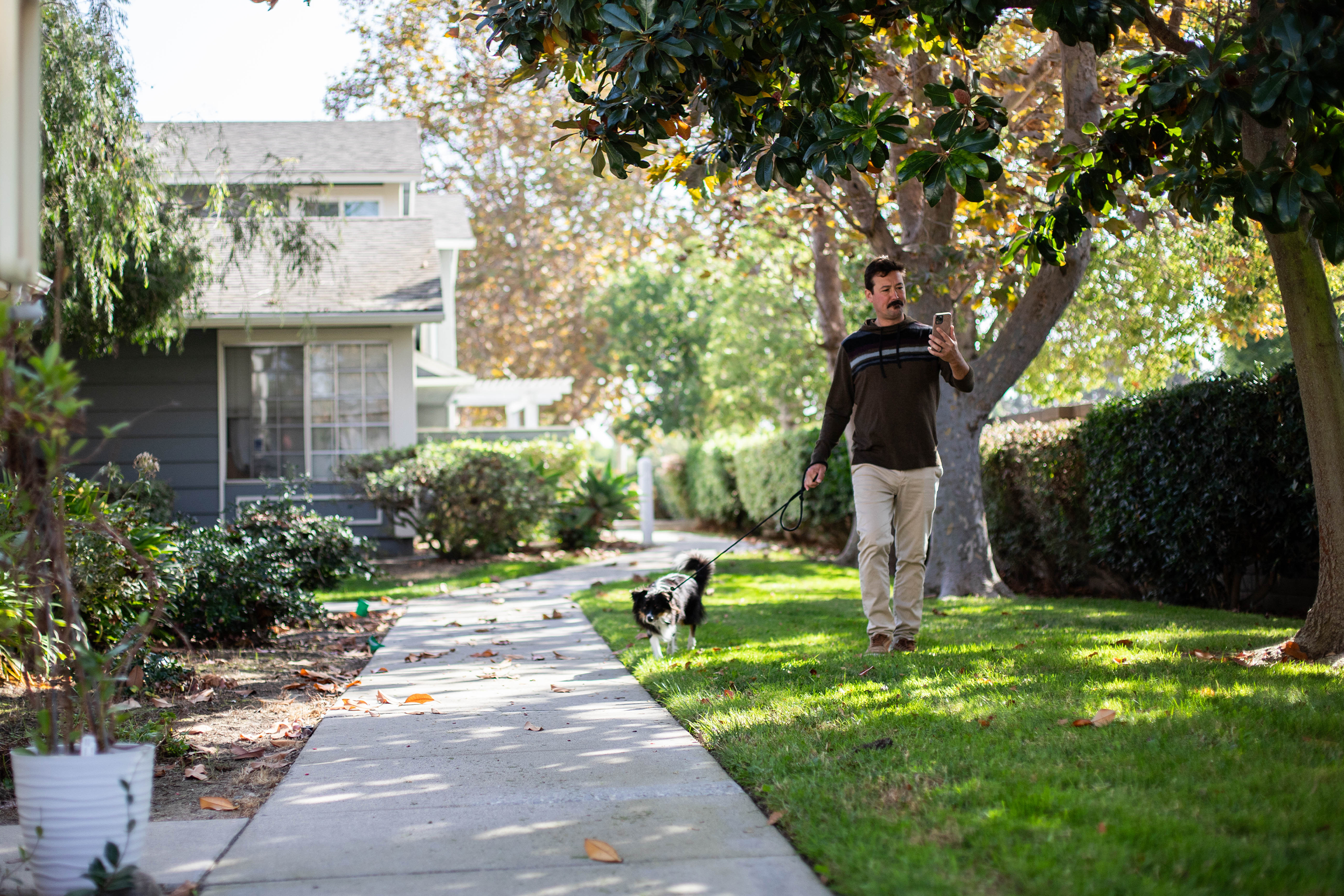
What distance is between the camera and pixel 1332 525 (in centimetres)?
545

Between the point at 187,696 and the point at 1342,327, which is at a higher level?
the point at 1342,327

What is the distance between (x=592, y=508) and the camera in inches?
653

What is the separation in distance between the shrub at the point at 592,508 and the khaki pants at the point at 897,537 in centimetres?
969

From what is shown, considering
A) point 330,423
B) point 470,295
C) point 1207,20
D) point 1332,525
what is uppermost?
point 470,295

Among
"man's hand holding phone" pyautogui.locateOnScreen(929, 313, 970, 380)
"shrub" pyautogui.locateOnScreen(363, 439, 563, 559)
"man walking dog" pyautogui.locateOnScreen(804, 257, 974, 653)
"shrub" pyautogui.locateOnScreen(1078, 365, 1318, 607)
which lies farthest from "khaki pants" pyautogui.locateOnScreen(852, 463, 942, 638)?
"shrub" pyautogui.locateOnScreen(363, 439, 563, 559)

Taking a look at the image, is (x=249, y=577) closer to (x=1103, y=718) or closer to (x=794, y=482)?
(x=1103, y=718)

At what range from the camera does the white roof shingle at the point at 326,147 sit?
16.8 meters

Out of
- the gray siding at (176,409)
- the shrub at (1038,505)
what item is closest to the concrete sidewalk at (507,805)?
the shrub at (1038,505)

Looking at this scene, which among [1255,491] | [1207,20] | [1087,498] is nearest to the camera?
[1207,20]

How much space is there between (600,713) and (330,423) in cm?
1095

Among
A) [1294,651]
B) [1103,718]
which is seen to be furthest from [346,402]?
[1103,718]

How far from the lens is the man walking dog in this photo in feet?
20.4

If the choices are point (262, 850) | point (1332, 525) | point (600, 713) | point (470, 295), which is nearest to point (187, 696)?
point (600, 713)

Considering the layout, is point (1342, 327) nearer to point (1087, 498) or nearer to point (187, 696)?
point (1087, 498)
